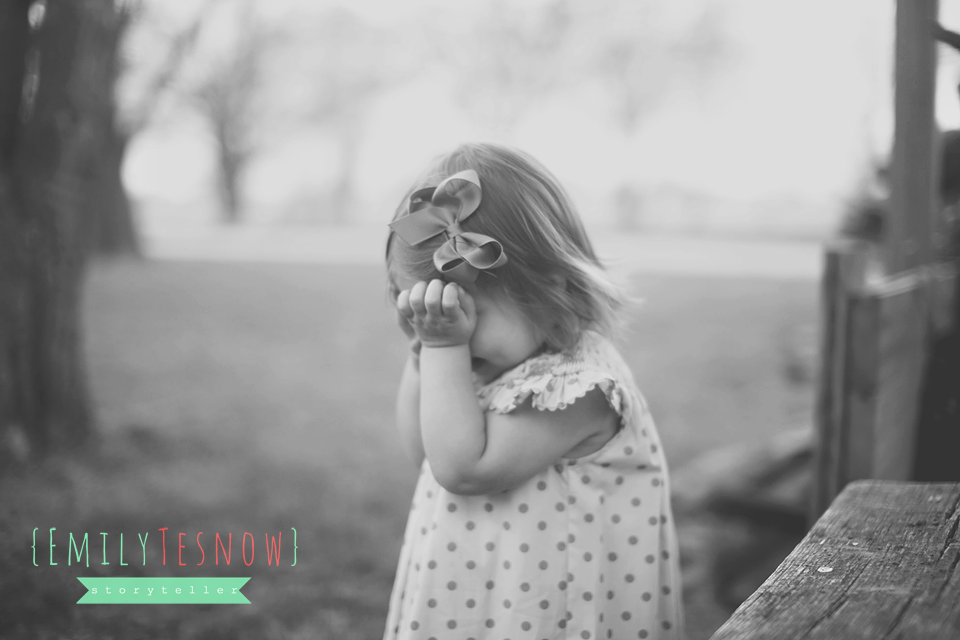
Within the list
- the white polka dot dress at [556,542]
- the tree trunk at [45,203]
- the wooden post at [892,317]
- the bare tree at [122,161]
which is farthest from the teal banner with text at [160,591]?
the bare tree at [122,161]

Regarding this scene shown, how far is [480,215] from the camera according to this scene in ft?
4.56

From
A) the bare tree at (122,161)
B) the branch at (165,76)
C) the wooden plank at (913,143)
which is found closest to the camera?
the wooden plank at (913,143)

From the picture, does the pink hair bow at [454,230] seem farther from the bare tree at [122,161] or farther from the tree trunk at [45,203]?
the bare tree at [122,161]

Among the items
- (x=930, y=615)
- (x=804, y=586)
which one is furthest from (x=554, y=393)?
(x=930, y=615)

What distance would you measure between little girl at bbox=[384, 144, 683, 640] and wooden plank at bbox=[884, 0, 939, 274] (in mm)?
1485

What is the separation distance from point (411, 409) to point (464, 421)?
0.82 feet

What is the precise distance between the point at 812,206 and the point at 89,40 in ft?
54.6

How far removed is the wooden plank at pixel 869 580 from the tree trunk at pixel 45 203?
10.9 ft

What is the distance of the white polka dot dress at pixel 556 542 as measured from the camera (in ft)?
4.47

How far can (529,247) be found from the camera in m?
1.41

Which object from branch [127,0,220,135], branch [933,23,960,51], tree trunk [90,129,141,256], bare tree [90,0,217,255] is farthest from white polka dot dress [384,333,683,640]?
tree trunk [90,129,141,256]

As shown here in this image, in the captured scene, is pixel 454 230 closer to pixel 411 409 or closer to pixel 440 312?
pixel 440 312

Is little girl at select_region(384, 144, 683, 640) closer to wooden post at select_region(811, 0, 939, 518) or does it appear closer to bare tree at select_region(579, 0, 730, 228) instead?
wooden post at select_region(811, 0, 939, 518)

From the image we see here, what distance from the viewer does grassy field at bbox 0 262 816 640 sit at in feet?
8.60
